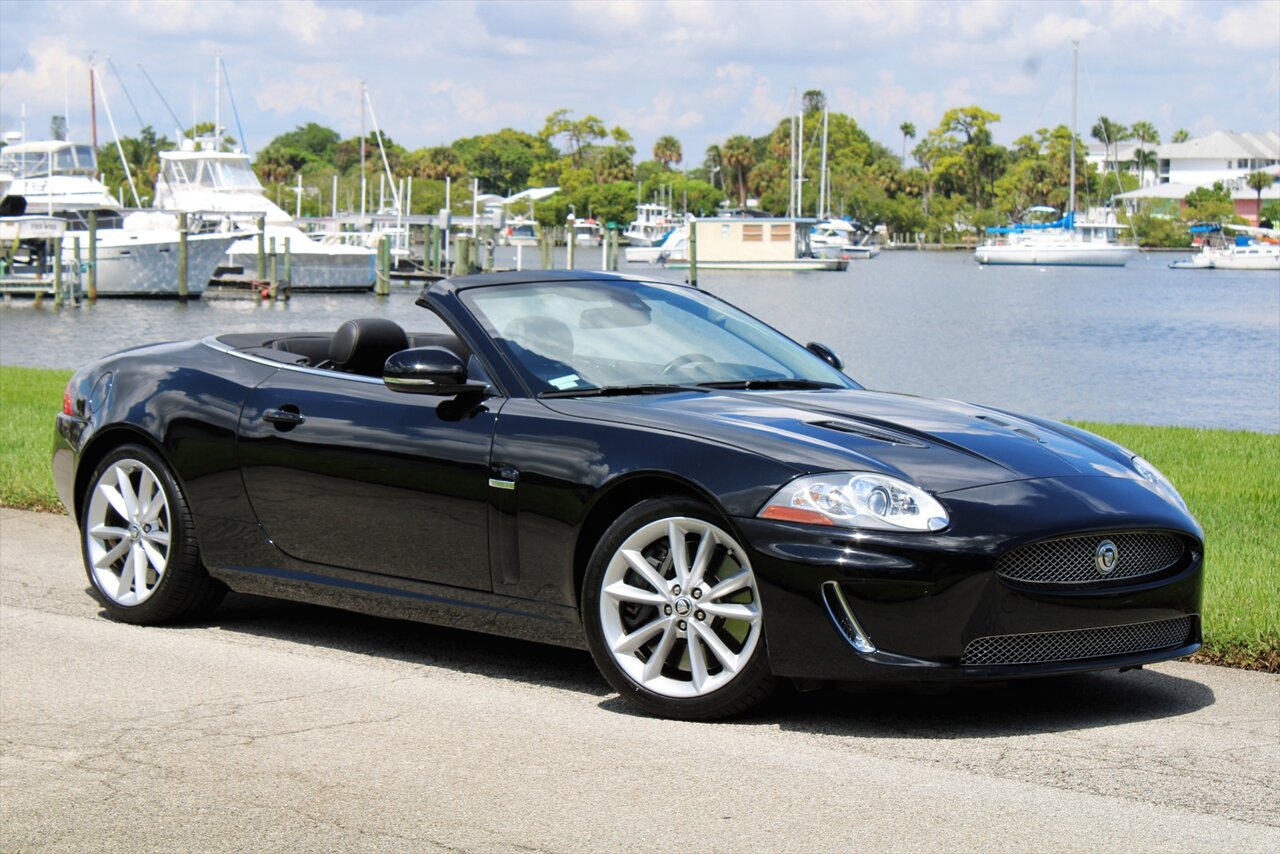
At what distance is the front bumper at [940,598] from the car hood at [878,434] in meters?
0.17

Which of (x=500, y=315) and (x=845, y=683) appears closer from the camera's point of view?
(x=845, y=683)

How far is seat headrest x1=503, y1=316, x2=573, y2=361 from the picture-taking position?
6.14 metres

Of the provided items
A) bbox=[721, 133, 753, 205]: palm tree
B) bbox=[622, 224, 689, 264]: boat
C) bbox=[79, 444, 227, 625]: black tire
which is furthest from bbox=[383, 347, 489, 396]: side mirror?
bbox=[721, 133, 753, 205]: palm tree

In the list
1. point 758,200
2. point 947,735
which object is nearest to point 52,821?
point 947,735

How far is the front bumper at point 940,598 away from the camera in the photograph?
494 centimetres

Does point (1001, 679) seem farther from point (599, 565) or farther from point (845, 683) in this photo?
point (599, 565)

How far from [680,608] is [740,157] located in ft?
636

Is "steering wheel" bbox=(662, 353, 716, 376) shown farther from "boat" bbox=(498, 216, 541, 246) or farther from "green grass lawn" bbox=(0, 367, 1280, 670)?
"boat" bbox=(498, 216, 541, 246)

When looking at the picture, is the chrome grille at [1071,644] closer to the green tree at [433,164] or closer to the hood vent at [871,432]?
the hood vent at [871,432]

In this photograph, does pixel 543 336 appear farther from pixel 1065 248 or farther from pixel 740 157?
pixel 740 157

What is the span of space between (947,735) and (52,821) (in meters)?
2.49

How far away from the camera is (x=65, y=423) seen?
741 centimetres

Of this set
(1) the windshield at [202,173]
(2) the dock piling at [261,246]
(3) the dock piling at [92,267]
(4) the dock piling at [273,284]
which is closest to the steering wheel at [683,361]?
(3) the dock piling at [92,267]

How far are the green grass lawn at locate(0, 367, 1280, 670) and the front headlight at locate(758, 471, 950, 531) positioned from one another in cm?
199
